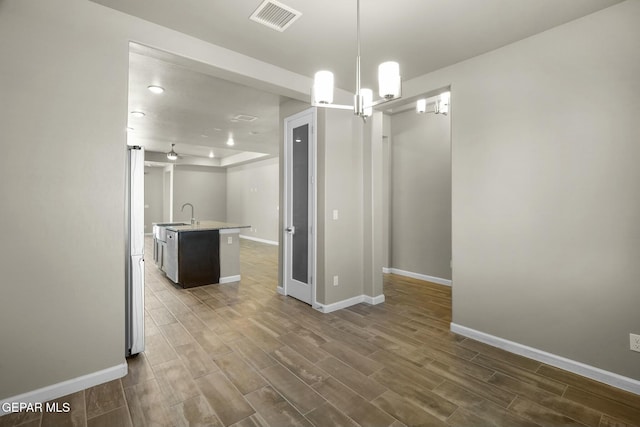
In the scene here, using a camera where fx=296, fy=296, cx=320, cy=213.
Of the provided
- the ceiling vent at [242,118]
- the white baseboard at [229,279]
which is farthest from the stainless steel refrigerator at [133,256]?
the ceiling vent at [242,118]

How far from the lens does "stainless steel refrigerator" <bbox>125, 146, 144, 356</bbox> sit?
8.46 ft

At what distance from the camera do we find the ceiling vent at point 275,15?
2213mm

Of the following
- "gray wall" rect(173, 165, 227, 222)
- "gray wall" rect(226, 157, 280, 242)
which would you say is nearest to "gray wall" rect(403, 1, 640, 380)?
"gray wall" rect(226, 157, 280, 242)

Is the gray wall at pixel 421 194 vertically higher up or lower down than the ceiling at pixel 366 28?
lower down

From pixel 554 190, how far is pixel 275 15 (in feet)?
8.89

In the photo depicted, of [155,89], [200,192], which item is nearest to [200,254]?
[155,89]

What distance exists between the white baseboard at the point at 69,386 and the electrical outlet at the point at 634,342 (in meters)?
3.82

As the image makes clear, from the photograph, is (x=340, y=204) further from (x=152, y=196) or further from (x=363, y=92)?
(x=152, y=196)

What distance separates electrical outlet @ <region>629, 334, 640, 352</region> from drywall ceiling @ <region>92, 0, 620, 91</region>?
2463 millimetres

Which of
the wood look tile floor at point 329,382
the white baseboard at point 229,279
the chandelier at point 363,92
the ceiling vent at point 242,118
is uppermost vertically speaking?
the ceiling vent at point 242,118

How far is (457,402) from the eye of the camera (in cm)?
200

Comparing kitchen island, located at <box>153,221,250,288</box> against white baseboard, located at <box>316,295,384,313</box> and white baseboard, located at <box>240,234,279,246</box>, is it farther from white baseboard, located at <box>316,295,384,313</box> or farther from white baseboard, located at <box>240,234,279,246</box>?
white baseboard, located at <box>240,234,279,246</box>

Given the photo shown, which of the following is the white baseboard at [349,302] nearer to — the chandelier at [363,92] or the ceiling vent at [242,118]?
the chandelier at [363,92]

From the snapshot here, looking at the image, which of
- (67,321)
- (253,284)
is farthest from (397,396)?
(253,284)
